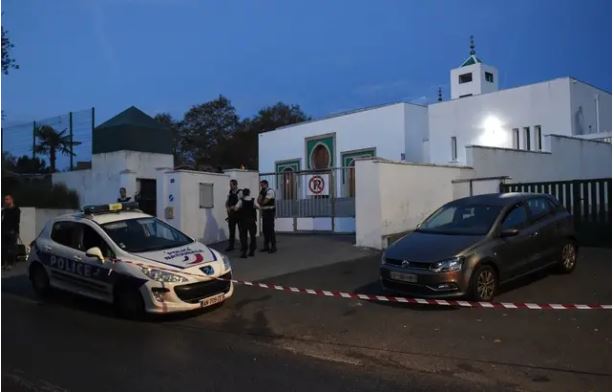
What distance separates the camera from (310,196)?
19141mm

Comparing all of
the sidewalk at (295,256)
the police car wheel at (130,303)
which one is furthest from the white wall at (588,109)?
the police car wheel at (130,303)

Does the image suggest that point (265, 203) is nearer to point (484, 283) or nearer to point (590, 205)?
point (484, 283)

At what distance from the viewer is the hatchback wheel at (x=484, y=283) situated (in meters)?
7.98

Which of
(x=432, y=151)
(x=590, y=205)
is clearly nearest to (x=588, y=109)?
(x=432, y=151)

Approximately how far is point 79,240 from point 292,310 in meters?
3.56

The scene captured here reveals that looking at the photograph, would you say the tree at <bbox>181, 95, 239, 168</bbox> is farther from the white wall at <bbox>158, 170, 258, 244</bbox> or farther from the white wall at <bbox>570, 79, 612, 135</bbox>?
the white wall at <bbox>158, 170, 258, 244</bbox>

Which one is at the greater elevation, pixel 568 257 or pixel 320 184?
pixel 320 184

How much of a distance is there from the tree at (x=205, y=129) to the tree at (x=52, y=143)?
3667 cm

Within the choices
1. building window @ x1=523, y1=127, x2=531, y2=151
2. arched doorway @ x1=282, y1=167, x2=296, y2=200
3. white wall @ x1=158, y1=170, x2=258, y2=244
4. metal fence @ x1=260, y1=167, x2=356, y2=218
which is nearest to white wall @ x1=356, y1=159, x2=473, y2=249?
metal fence @ x1=260, y1=167, x2=356, y2=218

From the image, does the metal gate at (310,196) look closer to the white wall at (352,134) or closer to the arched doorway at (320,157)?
the white wall at (352,134)

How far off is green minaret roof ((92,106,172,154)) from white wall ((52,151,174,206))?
241mm

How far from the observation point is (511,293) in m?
8.87

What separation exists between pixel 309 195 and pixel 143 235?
1029cm

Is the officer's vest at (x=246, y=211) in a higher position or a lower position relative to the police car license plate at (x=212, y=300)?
higher
